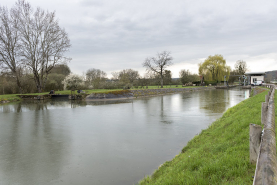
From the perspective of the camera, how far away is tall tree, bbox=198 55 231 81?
5603cm

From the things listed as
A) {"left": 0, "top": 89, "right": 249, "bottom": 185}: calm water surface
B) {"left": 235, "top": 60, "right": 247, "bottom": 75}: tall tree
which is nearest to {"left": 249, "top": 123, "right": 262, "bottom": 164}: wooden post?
{"left": 0, "top": 89, "right": 249, "bottom": 185}: calm water surface

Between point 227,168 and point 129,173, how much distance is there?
6.90ft

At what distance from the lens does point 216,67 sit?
2205 inches

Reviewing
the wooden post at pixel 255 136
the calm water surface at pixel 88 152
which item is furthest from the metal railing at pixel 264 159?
the calm water surface at pixel 88 152

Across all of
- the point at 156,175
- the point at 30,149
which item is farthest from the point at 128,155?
the point at 30,149

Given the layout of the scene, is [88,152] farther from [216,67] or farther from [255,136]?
[216,67]

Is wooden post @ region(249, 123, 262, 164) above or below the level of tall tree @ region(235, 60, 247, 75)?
below

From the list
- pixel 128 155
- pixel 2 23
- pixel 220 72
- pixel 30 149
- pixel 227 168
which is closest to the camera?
pixel 227 168

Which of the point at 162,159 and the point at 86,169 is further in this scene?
the point at 162,159

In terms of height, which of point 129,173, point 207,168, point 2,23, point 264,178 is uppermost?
point 2,23

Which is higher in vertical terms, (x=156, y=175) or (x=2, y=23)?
(x=2, y=23)

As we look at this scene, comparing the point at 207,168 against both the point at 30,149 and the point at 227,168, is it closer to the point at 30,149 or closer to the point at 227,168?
the point at 227,168

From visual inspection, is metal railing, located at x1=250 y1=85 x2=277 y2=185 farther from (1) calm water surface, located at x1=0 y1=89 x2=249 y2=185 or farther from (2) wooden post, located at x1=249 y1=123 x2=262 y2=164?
(1) calm water surface, located at x1=0 y1=89 x2=249 y2=185

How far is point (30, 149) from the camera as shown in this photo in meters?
5.67
